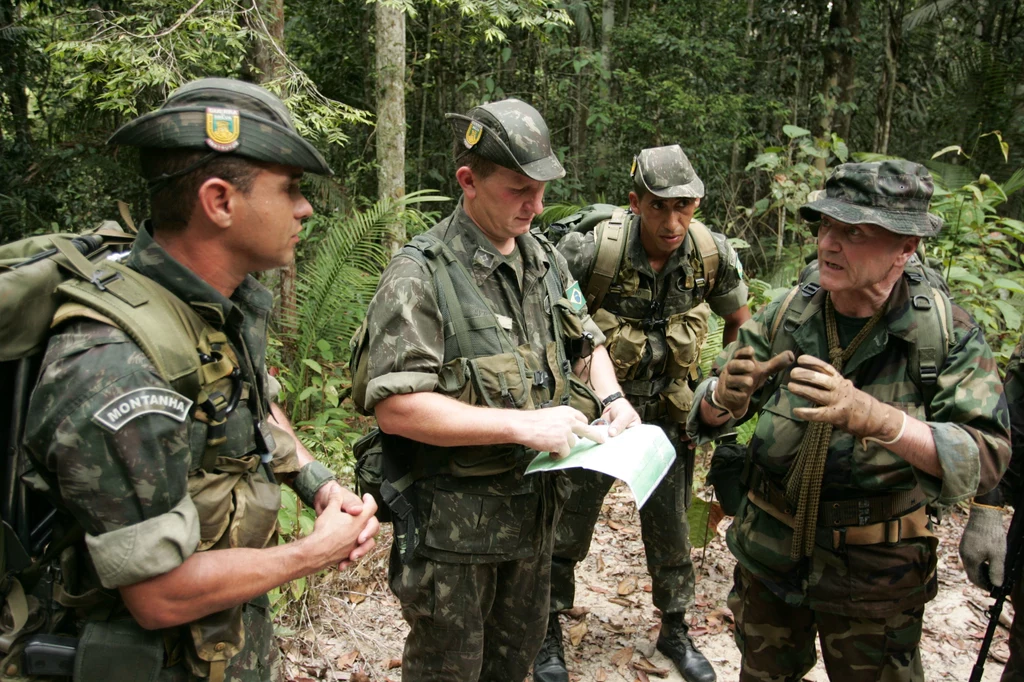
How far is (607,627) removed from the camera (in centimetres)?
406

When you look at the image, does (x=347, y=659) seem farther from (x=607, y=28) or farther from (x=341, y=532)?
(x=607, y=28)

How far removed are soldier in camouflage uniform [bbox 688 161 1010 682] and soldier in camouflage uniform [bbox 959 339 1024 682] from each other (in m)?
0.23

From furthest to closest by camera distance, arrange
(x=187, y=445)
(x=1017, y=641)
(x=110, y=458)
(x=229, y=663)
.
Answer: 1. (x=1017, y=641)
2. (x=229, y=663)
3. (x=187, y=445)
4. (x=110, y=458)

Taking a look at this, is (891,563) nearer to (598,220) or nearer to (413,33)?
(598,220)

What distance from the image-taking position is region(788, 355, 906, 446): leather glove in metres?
2.02

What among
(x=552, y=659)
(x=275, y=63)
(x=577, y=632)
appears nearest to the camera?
(x=552, y=659)

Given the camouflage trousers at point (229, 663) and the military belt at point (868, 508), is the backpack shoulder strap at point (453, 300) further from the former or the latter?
the military belt at point (868, 508)

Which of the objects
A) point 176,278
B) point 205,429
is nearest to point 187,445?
point 205,429

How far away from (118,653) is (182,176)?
104 cm

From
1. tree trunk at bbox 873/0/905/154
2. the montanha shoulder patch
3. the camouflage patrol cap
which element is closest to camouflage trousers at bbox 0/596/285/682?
the montanha shoulder patch

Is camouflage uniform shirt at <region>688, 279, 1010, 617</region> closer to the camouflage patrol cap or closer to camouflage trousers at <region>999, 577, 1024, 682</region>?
camouflage trousers at <region>999, 577, 1024, 682</region>

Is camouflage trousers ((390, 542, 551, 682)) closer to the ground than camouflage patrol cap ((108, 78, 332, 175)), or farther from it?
closer to the ground

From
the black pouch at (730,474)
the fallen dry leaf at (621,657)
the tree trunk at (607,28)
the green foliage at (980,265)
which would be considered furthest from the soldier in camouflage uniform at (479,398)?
the tree trunk at (607,28)

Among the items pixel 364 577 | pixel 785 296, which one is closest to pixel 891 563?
pixel 785 296
